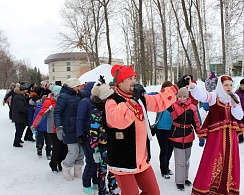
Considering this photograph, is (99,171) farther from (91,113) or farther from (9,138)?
(9,138)

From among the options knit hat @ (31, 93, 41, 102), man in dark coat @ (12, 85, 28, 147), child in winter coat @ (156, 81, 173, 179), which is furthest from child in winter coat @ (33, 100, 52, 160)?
child in winter coat @ (156, 81, 173, 179)

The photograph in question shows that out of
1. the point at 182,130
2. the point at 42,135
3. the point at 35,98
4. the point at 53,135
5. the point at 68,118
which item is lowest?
the point at 42,135

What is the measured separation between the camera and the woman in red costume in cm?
339

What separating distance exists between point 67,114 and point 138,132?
211cm

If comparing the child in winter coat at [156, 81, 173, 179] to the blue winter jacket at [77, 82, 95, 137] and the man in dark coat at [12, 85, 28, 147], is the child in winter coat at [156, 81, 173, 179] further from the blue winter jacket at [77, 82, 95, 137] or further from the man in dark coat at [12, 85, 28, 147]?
the man in dark coat at [12, 85, 28, 147]

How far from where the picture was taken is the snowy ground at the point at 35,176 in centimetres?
418

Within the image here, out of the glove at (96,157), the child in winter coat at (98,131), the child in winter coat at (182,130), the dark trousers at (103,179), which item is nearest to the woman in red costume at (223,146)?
the child in winter coat at (182,130)

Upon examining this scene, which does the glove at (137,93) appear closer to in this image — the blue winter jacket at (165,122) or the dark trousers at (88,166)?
the dark trousers at (88,166)

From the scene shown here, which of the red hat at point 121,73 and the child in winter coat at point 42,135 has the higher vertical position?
the red hat at point 121,73

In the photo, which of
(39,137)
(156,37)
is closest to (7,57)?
(156,37)

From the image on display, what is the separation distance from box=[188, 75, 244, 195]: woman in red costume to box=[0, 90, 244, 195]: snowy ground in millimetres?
652

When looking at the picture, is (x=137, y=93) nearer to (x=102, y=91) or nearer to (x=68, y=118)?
(x=102, y=91)

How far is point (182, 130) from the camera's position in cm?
394

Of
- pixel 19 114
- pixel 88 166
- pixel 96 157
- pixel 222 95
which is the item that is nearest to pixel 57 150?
pixel 88 166
